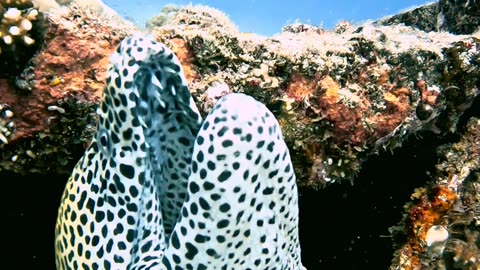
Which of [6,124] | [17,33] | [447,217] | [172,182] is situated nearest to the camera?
[172,182]

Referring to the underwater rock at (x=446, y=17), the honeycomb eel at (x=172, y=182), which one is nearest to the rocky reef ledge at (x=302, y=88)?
the honeycomb eel at (x=172, y=182)

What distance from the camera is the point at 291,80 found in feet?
11.8

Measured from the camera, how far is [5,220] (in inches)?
177

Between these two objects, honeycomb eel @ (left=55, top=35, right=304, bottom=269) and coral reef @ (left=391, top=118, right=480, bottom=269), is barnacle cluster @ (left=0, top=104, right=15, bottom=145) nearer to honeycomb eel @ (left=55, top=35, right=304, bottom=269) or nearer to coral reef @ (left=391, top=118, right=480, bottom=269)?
honeycomb eel @ (left=55, top=35, right=304, bottom=269)

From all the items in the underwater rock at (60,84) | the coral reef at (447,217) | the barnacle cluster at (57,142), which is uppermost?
the underwater rock at (60,84)

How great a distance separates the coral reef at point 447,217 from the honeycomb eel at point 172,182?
8.02 ft

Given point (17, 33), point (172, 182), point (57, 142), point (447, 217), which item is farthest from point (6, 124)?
point (447, 217)

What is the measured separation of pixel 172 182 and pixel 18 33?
5.35ft

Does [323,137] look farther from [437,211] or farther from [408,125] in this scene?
[437,211]

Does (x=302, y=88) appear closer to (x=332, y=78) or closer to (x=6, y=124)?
(x=332, y=78)

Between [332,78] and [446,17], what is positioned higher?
[446,17]

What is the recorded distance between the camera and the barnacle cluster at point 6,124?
322cm

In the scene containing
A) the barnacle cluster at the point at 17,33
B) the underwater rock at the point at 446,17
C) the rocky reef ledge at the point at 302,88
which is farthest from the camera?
the underwater rock at the point at 446,17

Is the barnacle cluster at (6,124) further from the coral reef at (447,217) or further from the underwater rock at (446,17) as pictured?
the underwater rock at (446,17)
